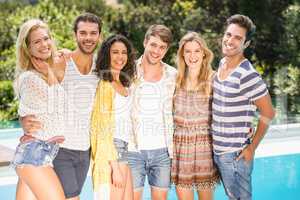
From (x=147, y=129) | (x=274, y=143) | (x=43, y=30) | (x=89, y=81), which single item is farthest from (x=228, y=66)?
(x=274, y=143)

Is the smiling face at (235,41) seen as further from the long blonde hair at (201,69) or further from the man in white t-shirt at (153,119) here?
the man in white t-shirt at (153,119)

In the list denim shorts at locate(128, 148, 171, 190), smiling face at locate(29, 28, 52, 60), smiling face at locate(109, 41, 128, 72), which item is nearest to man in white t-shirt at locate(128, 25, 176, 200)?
denim shorts at locate(128, 148, 171, 190)

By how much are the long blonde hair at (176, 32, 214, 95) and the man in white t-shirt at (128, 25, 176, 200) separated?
9 centimetres

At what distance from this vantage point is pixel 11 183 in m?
5.58

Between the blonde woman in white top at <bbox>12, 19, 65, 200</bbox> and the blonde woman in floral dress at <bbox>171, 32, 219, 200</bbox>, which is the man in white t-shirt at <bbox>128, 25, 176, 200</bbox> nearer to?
the blonde woman in floral dress at <bbox>171, 32, 219, 200</bbox>

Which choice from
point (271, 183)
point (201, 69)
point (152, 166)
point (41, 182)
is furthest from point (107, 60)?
point (271, 183)

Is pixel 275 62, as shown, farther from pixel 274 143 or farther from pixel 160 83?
pixel 160 83

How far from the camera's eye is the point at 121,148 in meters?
3.62

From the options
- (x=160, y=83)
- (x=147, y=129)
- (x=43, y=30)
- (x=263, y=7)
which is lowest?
(x=147, y=129)

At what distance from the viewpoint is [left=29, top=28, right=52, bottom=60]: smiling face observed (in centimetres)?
325

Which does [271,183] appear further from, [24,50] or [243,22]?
[24,50]

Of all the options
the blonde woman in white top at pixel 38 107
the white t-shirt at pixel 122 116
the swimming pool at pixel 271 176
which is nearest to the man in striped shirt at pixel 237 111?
the white t-shirt at pixel 122 116

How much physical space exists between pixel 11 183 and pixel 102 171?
7.60 ft

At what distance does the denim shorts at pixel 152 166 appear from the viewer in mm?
3746
